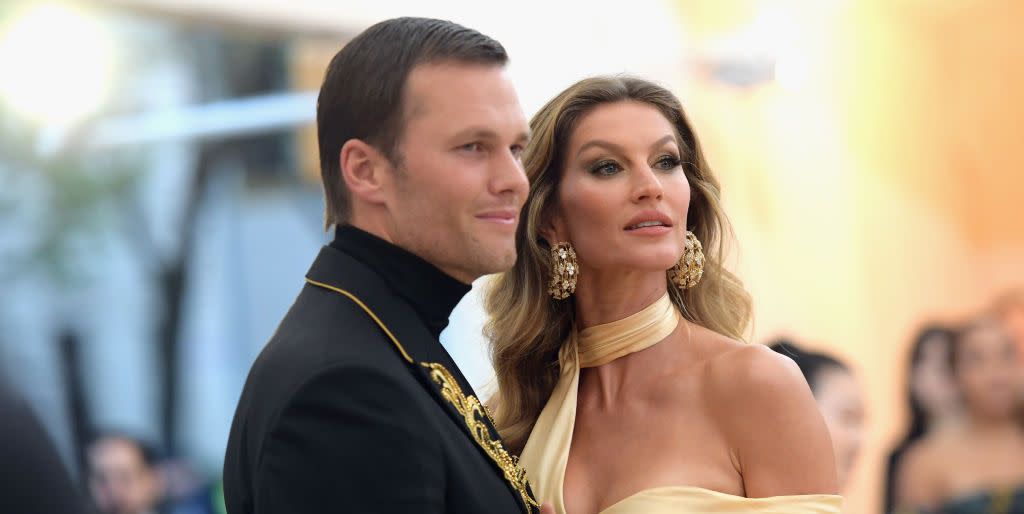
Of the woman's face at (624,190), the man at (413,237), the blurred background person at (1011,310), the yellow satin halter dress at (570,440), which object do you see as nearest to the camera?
the man at (413,237)

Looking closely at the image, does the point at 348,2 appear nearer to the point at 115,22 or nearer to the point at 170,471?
the point at 115,22

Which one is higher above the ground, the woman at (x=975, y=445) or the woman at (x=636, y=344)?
the woman at (x=636, y=344)

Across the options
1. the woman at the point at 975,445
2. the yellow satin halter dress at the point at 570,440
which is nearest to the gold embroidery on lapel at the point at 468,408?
the yellow satin halter dress at the point at 570,440

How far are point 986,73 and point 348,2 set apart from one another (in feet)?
22.5

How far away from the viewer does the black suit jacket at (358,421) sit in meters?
1.84

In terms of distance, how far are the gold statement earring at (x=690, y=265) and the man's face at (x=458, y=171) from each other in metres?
0.75

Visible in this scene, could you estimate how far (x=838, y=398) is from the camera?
18.0ft

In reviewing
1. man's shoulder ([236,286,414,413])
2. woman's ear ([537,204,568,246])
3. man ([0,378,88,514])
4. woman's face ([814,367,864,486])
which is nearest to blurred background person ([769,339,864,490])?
woman's face ([814,367,864,486])

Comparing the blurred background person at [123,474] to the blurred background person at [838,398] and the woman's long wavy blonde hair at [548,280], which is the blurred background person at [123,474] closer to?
the woman's long wavy blonde hair at [548,280]

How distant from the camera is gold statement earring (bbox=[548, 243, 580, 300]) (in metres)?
2.80

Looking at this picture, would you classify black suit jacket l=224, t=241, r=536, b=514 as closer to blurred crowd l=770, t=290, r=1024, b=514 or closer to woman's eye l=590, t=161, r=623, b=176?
woman's eye l=590, t=161, r=623, b=176

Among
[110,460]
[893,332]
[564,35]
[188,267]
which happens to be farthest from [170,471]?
[893,332]

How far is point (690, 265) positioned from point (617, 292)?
184 millimetres

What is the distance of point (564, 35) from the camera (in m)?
6.91
